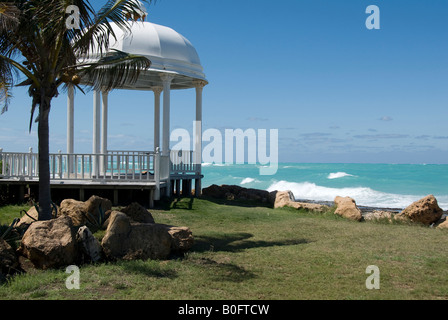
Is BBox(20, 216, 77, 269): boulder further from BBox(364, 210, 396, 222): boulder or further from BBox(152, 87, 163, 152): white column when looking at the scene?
BBox(152, 87, 163, 152): white column

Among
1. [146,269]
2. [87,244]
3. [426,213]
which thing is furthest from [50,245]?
[426,213]

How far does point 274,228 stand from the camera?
501 inches

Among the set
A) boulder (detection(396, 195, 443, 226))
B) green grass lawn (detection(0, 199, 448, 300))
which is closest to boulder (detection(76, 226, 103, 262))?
green grass lawn (detection(0, 199, 448, 300))

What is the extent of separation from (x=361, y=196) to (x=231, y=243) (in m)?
36.6

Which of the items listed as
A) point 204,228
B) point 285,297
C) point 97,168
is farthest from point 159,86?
point 285,297

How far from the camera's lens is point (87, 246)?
7633 millimetres

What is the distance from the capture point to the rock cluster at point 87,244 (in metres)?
7.16

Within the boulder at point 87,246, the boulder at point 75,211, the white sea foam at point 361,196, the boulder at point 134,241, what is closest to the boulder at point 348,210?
the boulder at point 134,241

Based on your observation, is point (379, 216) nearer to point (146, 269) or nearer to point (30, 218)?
point (146, 269)

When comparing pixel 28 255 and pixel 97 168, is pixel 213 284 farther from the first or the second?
pixel 97 168

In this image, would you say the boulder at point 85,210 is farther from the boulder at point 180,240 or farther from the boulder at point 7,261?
the boulder at point 7,261

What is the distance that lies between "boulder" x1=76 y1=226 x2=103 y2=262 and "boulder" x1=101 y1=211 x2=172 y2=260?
146mm

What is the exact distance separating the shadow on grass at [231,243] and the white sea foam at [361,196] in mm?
26049
